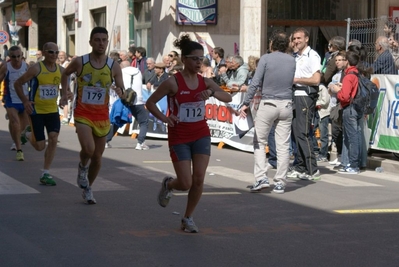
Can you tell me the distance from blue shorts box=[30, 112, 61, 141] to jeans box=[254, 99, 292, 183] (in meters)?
2.82

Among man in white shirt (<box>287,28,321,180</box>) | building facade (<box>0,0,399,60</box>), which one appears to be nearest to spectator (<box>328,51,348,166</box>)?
man in white shirt (<box>287,28,321,180</box>)

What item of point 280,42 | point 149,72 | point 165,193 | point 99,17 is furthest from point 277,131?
point 99,17

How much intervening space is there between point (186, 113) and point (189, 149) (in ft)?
1.11

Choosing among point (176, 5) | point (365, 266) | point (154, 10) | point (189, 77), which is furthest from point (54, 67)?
point (154, 10)

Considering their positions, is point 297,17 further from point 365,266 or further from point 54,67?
point 365,266

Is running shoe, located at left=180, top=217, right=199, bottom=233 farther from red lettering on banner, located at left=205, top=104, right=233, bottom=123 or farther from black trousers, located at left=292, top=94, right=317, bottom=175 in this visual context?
red lettering on banner, located at left=205, top=104, right=233, bottom=123

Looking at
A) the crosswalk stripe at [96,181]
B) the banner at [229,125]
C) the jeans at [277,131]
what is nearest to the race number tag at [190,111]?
the jeans at [277,131]

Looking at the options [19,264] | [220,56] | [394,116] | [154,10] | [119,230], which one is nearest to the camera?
[19,264]

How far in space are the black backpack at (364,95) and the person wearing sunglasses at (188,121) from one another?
558 centimetres

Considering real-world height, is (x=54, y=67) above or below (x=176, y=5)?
below

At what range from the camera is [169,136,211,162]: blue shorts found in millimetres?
7906

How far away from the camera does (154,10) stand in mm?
27656

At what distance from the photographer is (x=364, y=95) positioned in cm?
1322

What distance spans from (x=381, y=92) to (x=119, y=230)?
7435 millimetres
